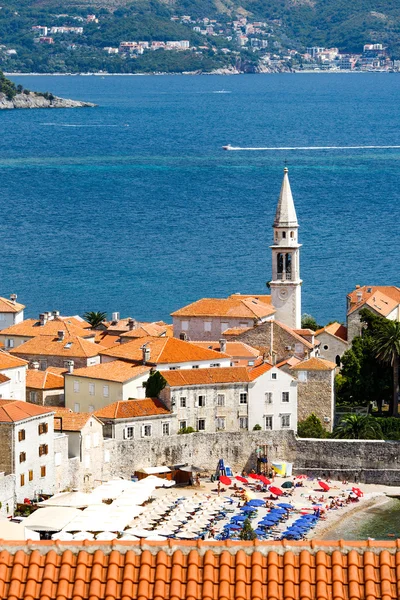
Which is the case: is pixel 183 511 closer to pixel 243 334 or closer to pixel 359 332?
pixel 243 334

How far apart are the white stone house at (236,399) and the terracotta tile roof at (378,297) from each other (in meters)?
13.9

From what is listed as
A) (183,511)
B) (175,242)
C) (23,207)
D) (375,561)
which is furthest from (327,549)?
(23,207)

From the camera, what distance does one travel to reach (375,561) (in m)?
17.2

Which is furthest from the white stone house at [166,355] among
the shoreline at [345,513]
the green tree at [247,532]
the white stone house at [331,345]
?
the green tree at [247,532]

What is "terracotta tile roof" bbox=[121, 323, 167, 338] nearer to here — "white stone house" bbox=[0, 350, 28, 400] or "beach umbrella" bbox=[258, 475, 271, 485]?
"white stone house" bbox=[0, 350, 28, 400]

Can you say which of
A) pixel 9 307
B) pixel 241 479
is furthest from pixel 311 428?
pixel 9 307

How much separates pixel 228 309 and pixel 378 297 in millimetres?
9717

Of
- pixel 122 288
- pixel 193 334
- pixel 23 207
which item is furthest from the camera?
pixel 23 207

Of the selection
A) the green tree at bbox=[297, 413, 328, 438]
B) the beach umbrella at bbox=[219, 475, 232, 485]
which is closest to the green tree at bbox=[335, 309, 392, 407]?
the green tree at bbox=[297, 413, 328, 438]

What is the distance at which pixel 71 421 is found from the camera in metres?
62.8

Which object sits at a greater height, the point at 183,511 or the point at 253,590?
the point at 253,590

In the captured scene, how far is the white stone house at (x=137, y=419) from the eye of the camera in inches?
2574

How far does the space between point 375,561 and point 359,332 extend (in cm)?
6579

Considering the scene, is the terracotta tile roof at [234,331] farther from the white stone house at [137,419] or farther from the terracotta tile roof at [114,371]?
the white stone house at [137,419]
